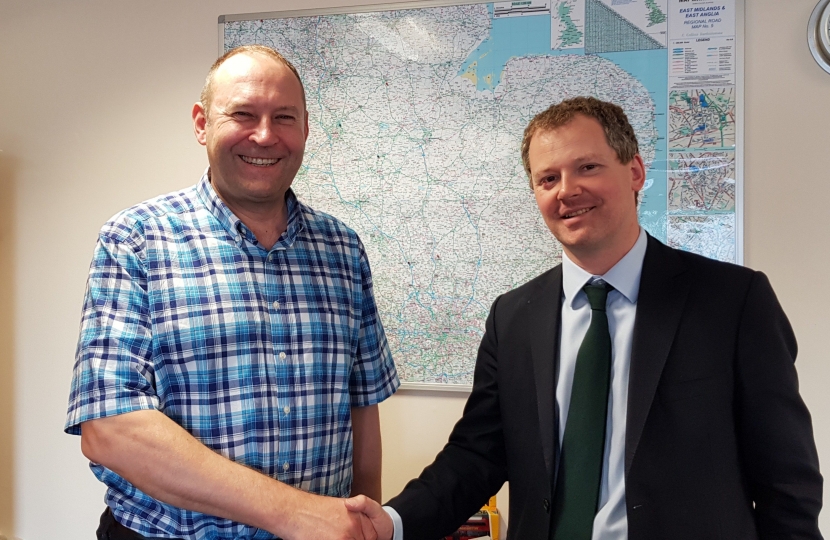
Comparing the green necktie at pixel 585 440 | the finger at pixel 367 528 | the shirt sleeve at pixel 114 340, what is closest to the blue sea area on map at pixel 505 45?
the green necktie at pixel 585 440

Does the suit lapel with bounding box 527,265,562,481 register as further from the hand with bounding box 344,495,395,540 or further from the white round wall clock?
the white round wall clock

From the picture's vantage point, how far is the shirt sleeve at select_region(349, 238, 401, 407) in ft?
6.02

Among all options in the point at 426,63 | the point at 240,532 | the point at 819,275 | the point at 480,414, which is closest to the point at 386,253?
the point at 426,63

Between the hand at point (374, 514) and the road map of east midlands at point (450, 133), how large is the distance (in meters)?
1.01

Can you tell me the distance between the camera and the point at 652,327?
4.84ft

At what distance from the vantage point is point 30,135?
3043 millimetres

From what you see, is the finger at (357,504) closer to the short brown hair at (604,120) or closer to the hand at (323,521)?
the hand at (323,521)

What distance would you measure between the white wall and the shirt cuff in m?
0.96

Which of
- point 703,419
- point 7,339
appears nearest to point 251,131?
point 703,419

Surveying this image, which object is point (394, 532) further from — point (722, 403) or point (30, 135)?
point (30, 135)

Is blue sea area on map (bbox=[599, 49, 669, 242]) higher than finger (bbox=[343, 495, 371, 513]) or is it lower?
higher

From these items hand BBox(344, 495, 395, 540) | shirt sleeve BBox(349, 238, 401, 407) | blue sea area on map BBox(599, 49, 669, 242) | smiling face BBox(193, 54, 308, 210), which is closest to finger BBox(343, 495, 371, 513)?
hand BBox(344, 495, 395, 540)

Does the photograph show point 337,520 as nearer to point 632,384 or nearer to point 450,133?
point 632,384

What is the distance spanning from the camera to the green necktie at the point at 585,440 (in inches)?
57.0
